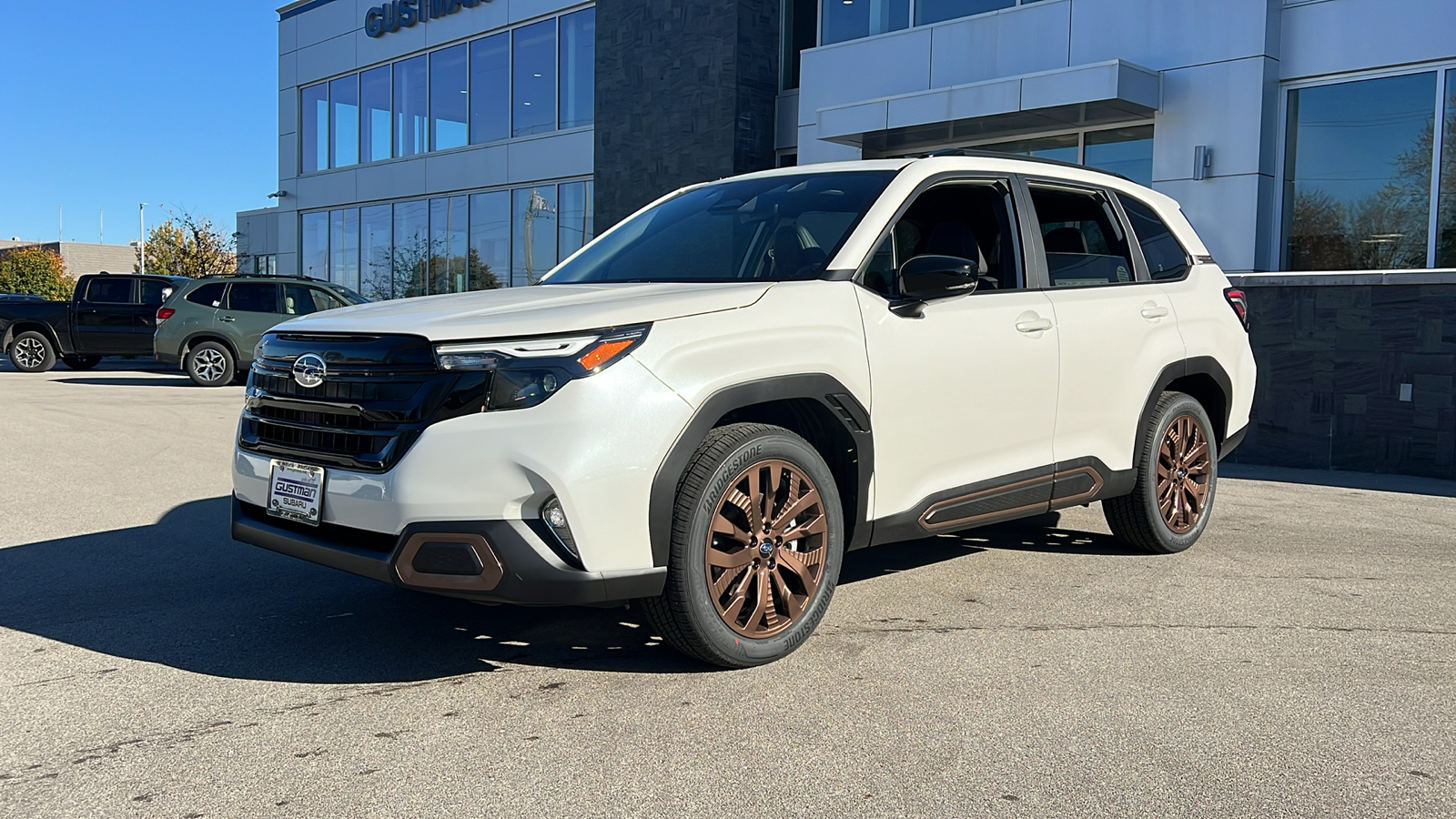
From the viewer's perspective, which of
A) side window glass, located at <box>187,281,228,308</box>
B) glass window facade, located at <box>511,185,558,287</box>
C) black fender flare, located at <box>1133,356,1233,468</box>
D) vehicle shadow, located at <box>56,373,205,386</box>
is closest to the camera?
black fender flare, located at <box>1133,356,1233,468</box>

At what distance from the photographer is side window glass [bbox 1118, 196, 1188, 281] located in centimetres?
642

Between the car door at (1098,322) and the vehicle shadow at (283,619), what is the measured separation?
1064 mm

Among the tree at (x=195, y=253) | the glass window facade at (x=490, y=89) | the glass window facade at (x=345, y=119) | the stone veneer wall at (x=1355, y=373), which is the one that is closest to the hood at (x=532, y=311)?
the stone veneer wall at (x=1355, y=373)

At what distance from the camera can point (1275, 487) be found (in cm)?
947

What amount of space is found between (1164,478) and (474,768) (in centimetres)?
426

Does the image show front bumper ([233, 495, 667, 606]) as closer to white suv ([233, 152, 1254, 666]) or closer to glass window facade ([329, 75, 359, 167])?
white suv ([233, 152, 1254, 666])

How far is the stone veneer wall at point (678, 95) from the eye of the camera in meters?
18.8

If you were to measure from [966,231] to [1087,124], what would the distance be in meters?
10.2

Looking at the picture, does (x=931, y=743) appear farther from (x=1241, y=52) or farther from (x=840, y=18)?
(x=840, y=18)

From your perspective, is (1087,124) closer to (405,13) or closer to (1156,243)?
(1156,243)

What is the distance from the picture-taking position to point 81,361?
22938 mm

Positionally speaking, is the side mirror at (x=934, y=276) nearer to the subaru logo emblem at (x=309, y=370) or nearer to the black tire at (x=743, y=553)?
the black tire at (x=743, y=553)

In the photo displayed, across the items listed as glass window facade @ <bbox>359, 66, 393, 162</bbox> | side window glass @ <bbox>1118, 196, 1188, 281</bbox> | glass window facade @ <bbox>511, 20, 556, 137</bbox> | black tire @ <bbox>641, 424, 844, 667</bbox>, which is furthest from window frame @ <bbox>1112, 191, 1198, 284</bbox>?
glass window facade @ <bbox>359, 66, 393, 162</bbox>

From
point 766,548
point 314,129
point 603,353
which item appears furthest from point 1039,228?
point 314,129
